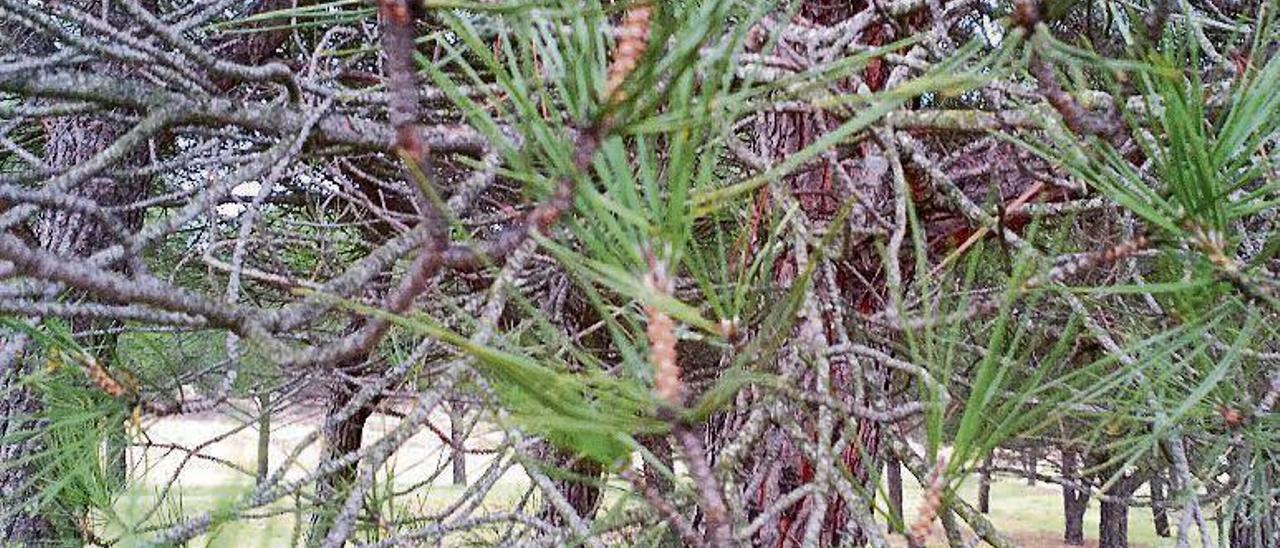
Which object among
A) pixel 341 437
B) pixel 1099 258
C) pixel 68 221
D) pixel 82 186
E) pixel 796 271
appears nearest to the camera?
pixel 1099 258

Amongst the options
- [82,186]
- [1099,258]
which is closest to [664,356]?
[1099,258]

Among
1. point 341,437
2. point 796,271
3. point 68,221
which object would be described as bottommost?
point 341,437

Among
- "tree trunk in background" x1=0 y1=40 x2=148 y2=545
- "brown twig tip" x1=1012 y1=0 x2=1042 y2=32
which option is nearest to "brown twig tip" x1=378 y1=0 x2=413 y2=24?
"brown twig tip" x1=1012 y1=0 x2=1042 y2=32

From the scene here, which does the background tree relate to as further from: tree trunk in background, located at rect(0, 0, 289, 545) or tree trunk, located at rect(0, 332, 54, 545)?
tree trunk in background, located at rect(0, 0, 289, 545)

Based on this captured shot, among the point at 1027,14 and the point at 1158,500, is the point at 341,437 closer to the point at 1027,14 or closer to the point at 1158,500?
the point at 1158,500

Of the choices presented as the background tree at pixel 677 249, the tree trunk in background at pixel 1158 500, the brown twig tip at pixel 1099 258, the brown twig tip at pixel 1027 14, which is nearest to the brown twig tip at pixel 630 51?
the background tree at pixel 677 249

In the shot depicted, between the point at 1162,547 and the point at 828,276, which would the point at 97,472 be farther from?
the point at 1162,547

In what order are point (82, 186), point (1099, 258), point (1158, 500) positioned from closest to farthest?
point (1099, 258), point (1158, 500), point (82, 186)

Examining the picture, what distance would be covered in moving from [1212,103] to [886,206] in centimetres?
86

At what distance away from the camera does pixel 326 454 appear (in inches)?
84.7

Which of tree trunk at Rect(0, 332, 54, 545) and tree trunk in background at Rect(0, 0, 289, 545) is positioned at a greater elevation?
tree trunk in background at Rect(0, 0, 289, 545)

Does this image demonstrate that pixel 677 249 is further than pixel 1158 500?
No

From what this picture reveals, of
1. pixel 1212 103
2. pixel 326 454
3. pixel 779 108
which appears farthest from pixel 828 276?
pixel 326 454

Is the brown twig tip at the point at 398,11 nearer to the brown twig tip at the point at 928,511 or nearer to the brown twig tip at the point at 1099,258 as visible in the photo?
the brown twig tip at the point at 928,511
